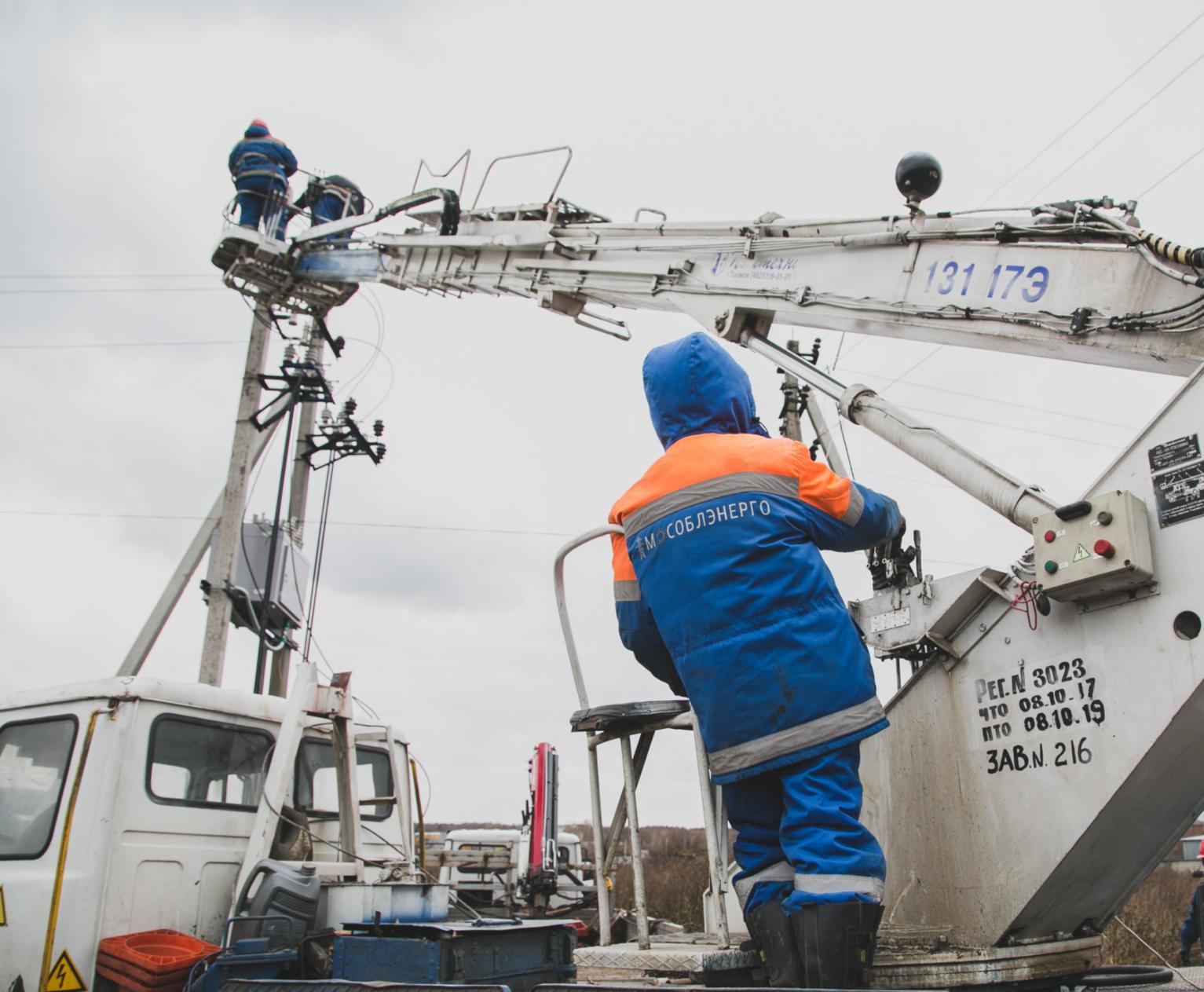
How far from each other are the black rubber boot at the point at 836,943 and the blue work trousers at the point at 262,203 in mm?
13013

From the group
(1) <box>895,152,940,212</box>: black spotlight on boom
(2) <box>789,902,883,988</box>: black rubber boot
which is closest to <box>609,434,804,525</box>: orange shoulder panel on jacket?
(2) <box>789,902,883,988</box>: black rubber boot

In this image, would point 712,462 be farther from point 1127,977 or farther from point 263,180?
point 263,180

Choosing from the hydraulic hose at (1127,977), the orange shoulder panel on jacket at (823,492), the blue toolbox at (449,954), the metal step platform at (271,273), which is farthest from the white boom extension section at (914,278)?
the metal step platform at (271,273)

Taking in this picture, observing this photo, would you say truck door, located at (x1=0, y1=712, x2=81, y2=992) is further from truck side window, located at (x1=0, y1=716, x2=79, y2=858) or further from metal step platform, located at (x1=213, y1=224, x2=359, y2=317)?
metal step platform, located at (x1=213, y1=224, x2=359, y2=317)

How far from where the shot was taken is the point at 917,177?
15.3 feet

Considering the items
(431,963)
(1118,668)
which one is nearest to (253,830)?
(431,963)

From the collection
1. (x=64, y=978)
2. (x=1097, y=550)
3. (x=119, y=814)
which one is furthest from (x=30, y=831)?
(x=1097, y=550)

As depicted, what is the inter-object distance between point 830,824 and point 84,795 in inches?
133

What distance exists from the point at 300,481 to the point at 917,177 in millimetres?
14348

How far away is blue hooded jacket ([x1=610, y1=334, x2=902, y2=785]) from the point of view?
257 centimetres

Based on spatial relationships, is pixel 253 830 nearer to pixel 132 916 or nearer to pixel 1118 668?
pixel 132 916

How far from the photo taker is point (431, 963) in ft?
11.1

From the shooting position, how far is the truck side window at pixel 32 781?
445cm

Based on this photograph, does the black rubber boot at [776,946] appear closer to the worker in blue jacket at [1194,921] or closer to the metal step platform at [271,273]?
the worker in blue jacket at [1194,921]
